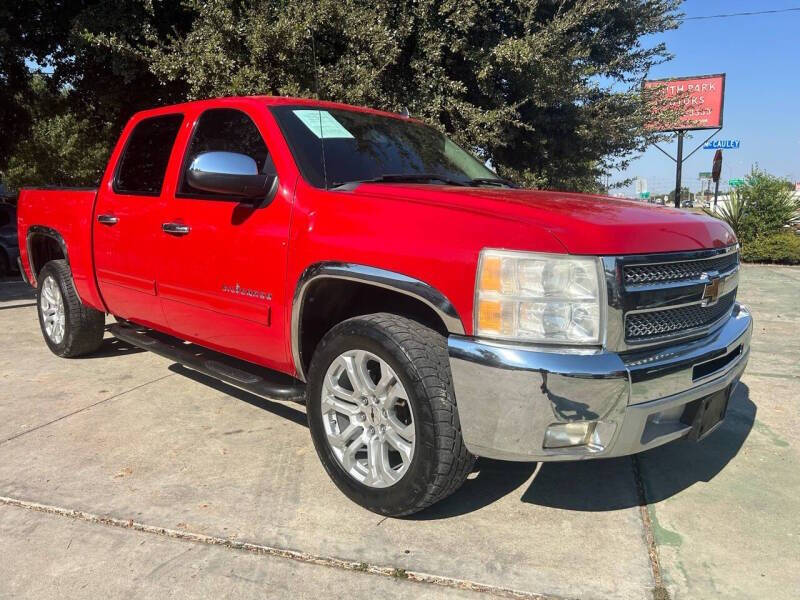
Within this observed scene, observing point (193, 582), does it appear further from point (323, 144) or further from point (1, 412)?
point (1, 412)

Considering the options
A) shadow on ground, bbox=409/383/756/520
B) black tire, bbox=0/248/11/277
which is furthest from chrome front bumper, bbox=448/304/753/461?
black tire, bbox=0/248/11/277

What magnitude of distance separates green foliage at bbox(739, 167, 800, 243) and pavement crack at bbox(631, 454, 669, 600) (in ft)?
41.5

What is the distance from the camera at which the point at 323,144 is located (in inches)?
132

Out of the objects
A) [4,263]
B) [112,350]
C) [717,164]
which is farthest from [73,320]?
[717,164]

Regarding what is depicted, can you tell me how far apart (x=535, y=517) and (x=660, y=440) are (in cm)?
69

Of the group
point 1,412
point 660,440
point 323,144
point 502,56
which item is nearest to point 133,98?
point 502,56

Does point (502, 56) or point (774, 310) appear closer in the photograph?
point (774, 310)

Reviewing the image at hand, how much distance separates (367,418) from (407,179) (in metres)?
1.30

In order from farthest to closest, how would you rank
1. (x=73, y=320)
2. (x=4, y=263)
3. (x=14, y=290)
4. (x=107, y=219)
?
(x=4, y=263)
(x=14, y=290)
(x=73, y=320)
(x=107, y=219)

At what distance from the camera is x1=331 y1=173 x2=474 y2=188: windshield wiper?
125 inches

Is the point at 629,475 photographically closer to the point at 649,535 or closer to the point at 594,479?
the point at 594,479

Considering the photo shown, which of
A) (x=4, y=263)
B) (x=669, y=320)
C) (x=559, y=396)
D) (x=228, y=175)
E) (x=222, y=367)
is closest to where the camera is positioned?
(x=559, y=396)

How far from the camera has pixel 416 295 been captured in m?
2.54

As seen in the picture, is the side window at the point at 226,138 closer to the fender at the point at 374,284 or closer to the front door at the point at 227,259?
the front door at the point at 227,259
